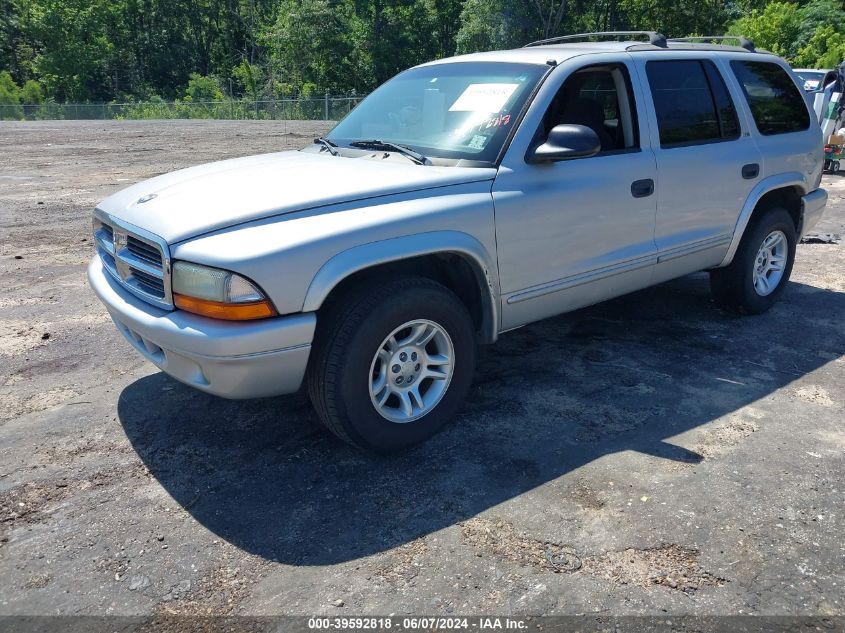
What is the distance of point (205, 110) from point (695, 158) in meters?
39.7

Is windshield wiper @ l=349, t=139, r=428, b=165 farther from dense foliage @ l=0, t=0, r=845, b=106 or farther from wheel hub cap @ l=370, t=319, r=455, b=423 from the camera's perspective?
dense foliage @ l=0, t=0, r=845, b=106

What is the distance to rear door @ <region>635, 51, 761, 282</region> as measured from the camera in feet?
14.8

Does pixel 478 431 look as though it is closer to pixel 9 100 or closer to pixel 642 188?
pixel 642 188

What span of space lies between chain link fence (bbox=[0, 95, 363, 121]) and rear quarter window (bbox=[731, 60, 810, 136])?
99.6 feet

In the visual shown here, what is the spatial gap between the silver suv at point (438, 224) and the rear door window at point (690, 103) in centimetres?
1

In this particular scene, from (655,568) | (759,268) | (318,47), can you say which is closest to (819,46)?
(759,268)

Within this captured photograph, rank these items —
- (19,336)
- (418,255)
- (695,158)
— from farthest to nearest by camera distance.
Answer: (19,336) < (695,158) < (418,255)

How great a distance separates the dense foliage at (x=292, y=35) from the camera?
4300 cm

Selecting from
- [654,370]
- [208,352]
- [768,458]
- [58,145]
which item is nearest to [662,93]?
[654,370]

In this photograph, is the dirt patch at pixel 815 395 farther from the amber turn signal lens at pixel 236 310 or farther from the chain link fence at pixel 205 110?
the chain link fence at pixel 205 110

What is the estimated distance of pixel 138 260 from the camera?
346 cm

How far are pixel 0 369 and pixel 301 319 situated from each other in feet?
8.90

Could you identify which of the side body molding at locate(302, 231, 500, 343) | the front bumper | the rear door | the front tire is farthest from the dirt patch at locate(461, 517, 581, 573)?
the rear door

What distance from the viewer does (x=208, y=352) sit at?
118 inches
